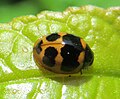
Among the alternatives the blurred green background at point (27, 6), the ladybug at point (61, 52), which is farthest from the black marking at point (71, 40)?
the blurred green background at point (27, 6)

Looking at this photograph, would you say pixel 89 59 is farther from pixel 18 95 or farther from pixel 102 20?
pixel 18 95

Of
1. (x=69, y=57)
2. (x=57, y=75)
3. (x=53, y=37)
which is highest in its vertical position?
(x=53, y=37)

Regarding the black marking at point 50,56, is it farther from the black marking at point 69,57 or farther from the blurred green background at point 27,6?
the blurred green background at point 27,6

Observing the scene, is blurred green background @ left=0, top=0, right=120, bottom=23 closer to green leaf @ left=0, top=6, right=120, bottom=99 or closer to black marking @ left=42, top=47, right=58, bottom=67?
green leaf @ left=0, top=6, right=120, bottom=99

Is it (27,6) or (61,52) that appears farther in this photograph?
(27,6)

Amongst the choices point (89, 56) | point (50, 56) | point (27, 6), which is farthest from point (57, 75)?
point (27, 6)

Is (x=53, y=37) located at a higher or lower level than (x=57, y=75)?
higher

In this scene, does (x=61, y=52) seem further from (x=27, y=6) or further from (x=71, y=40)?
(x=27, y=6)

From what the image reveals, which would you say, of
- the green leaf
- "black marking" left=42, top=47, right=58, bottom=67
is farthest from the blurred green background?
"black marking" left=42, top=47, right=58, bottom=67
